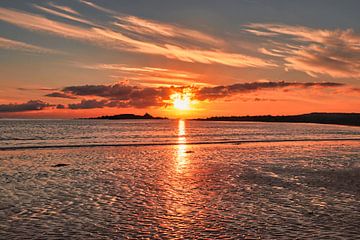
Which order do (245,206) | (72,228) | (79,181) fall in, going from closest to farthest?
(72,228) → (245,206) → (79,181)

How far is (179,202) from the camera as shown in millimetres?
16891

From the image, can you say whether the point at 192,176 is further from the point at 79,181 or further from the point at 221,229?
the point at 221,229

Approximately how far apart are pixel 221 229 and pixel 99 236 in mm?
4247

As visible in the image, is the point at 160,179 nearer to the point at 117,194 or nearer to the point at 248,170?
the point at 117,194

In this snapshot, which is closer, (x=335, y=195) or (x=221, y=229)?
(x=221, y=229)

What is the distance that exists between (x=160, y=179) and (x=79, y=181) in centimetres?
530

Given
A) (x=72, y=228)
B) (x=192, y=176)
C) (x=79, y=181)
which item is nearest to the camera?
(x=72, y=228)

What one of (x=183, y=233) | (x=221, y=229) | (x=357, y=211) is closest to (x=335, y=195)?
(x=357, y=211)

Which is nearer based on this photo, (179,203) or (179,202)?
(179,203)

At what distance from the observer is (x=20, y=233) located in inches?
477

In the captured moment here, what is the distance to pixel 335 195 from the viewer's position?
61.7 feet

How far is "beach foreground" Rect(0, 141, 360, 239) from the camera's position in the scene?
12.6 m

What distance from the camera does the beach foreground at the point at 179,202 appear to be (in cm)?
1256

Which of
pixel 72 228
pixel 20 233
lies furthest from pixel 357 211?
pixel 20 233
